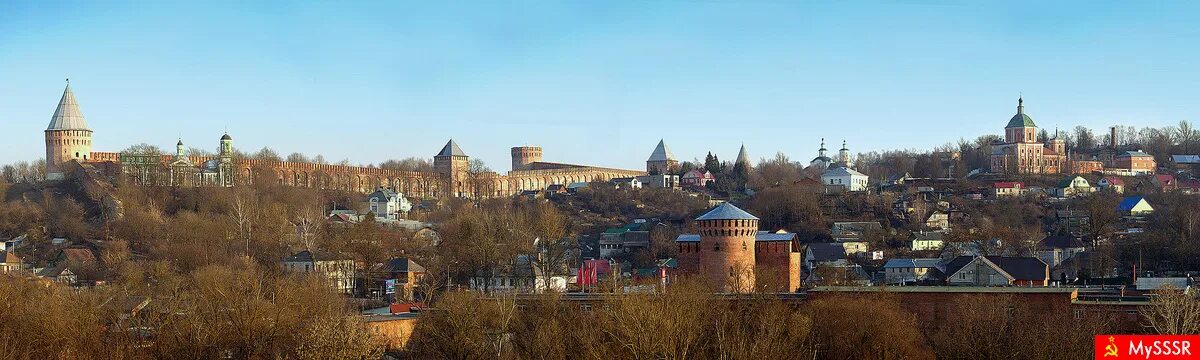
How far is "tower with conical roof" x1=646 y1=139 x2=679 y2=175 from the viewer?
362 feet

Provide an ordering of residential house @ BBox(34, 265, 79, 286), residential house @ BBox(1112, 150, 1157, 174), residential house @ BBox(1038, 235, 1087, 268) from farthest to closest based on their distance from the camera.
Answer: residential house @ BBox(1112, 150, 1157, 174)
residential house @ BBox(1038, 235, 1087, 268)
residential house @ BBox(34, 265, 79, 286)

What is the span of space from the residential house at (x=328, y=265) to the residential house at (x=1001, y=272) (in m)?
19.8

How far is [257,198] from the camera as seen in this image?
232 ft

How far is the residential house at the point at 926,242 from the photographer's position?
64.2 m

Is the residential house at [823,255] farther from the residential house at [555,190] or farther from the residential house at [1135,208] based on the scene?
the residential house at [555,190]

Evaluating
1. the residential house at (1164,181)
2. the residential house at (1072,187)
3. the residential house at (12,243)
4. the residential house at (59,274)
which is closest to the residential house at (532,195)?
the residential house at (1072,187)

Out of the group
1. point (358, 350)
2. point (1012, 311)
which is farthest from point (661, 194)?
point (358, 350)

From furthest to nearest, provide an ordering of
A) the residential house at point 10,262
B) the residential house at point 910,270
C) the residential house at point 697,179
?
the residential house at point 697,179
the residential house at point 910,270
the residential house at point 10,262

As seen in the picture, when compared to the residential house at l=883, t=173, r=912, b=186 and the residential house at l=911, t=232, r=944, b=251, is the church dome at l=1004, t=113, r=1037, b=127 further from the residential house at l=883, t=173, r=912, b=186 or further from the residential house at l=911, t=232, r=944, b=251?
the residential house at l=911, t=232, r=944, b=251

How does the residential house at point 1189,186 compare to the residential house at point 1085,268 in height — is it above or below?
above

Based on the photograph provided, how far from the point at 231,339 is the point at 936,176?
69.7 metres

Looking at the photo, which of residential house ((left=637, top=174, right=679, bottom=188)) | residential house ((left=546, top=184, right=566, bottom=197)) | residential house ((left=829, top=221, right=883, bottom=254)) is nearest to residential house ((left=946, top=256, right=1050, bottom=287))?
residential house ((left=829, top=221, right=883, bottom=254))

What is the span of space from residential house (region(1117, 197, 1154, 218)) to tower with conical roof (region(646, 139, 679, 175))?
40.0 m

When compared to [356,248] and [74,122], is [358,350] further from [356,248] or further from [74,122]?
[74,122]
